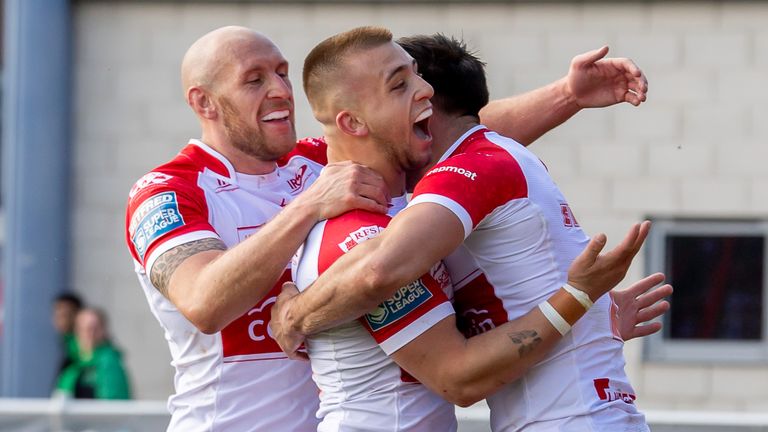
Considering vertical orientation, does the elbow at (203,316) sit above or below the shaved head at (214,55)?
below

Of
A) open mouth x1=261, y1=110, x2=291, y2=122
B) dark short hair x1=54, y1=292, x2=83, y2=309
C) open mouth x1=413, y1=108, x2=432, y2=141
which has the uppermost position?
open mouth x1=413, y1=108, x2=432, y2=141

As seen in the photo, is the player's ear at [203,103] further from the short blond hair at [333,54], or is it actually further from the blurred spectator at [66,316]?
the blurred spectator at [66,316]

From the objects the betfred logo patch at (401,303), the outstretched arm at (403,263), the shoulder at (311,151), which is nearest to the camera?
the outstretched arm at (403,263)

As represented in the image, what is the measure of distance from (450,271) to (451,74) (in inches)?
20.2

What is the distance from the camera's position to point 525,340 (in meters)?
2.99

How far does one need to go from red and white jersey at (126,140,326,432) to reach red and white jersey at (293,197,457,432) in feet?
1.34

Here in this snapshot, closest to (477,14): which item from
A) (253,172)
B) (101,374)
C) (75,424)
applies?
(101,374)

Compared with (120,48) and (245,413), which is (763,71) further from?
(245,413)

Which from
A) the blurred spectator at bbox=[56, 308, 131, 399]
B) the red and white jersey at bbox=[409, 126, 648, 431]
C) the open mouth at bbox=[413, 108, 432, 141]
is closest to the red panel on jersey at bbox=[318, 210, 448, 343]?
the red and white jersey at bbox=[409, 126, 648, 431]

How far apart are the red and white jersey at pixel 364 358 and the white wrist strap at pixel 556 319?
226mm

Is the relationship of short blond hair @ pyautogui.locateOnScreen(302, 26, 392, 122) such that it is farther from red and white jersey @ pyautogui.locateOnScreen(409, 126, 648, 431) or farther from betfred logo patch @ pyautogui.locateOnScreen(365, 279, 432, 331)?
betfred logo patch @ pyautogui.locateOnScreen(365, 279, 432, 331)

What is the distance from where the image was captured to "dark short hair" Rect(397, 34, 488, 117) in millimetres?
3332

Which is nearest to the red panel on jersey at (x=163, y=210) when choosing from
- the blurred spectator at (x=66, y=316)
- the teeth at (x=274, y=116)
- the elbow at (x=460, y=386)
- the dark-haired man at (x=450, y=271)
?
the teeth at (x=274, y=116)

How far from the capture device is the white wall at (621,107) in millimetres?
8117
